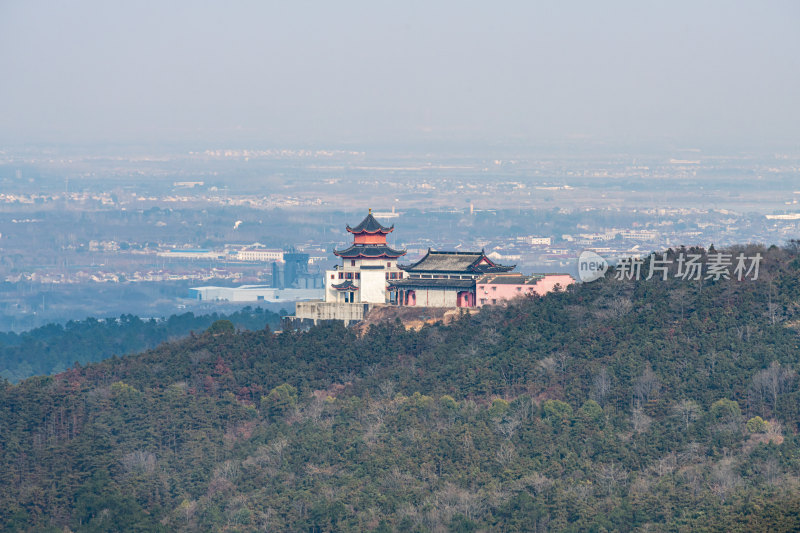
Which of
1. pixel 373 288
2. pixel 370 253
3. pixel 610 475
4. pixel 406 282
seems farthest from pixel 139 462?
pixel 610 475

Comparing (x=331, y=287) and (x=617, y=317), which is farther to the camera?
(x=331, y=287)

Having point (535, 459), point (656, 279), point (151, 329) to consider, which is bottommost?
point (151, 329)

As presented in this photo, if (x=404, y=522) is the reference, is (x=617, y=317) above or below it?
above

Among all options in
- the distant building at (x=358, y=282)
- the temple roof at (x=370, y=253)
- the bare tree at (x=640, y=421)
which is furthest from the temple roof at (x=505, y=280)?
the bare tree at (x=640, y=421)

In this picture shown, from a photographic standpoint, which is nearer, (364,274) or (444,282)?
(444,282)

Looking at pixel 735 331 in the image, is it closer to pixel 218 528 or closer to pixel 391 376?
pixel 391 376

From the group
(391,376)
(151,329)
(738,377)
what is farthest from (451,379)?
(151,329)

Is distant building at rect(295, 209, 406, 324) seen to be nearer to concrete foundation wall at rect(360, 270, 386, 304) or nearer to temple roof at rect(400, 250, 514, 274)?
concrete foundation wall at rect(360, 270, 386, 304)

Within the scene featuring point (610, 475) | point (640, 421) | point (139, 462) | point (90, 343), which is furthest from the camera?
point (90, 343)

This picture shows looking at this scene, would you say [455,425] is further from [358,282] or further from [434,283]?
[358,282]
